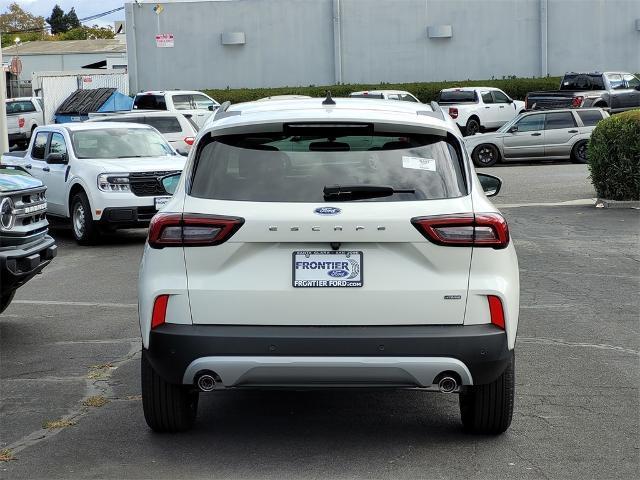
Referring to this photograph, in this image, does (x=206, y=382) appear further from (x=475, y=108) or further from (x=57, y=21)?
(x=57, y=21)

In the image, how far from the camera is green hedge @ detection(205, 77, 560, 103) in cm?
4391

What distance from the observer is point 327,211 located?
227 inches

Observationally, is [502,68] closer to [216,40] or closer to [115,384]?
[216,40]

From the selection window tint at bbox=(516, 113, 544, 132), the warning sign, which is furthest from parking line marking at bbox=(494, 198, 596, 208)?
the warning sign

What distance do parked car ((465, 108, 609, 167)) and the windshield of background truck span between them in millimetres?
13651

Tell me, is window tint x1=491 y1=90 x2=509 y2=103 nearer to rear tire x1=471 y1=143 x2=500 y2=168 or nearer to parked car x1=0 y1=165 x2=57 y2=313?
rear tire x1=471 y1=143 x2=500 y2=168

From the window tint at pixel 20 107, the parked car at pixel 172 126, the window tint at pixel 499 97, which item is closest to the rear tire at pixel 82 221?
the parked car at pixel 172 126

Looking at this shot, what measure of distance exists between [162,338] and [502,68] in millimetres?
41856

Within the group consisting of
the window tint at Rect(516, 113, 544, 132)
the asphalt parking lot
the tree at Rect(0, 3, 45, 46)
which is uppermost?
the tree at Rect(0, 3, 45, 46)

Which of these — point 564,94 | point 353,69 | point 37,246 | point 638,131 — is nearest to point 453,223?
point 37,246

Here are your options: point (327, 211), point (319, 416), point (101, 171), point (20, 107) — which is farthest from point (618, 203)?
point (20, 107)

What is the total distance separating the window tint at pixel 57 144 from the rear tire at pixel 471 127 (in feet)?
70.2

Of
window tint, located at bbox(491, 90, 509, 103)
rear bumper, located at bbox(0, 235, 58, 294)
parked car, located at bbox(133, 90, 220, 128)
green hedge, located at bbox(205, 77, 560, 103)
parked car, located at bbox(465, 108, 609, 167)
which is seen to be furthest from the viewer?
green hedge, located at bbox(205, 77, 560, 103)

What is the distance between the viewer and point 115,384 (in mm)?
7867
